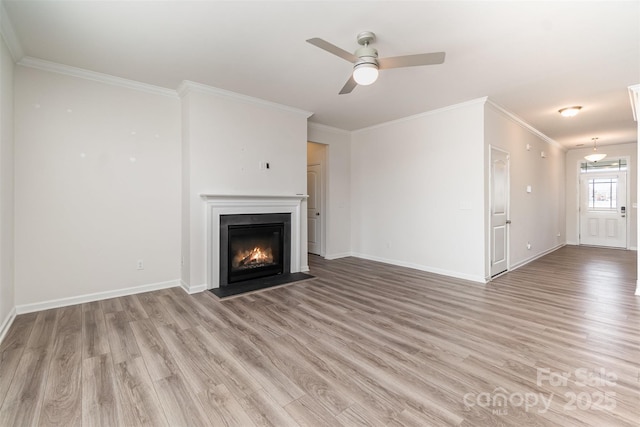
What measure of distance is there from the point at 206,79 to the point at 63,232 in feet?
8.15

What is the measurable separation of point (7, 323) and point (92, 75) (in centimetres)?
283

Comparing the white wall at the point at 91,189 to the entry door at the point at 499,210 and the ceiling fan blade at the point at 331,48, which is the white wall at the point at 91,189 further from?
the entry door at the point at 499,210

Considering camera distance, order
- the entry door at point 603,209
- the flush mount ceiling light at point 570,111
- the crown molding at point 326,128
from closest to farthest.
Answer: the flush mount ceiling light at point 570,111 < the crown molding at point 326,128 < the entry door at point 603,209

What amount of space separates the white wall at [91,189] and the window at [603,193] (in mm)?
10476

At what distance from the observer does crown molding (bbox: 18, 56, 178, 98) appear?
3205 millimetres

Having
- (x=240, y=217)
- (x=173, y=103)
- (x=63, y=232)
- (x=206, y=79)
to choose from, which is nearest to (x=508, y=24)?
(x=206, y=79)

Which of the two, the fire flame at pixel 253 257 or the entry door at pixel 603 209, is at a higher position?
the entry door at pixel 603 209

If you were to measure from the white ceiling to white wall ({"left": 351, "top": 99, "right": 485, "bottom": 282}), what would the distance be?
695 millimetres

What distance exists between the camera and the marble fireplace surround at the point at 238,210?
13.2 ft

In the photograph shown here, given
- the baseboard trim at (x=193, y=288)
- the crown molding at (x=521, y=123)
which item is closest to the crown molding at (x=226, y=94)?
the baseboard trim at (x=193, y=288)

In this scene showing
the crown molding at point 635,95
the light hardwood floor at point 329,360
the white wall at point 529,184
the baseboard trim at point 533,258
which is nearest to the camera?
the light hardwood floor at point 329,360

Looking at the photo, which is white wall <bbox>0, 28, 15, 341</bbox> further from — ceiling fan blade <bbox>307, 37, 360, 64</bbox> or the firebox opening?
ceiling fan blade <bbox>307, 37, 360, 64</bbox>

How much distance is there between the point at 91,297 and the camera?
11.7ft

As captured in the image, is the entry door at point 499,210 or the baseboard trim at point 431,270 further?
the entry door at point 499,210
